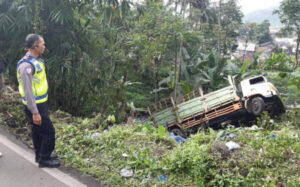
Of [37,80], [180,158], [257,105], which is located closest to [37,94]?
[37,80]

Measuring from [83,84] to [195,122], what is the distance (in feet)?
11.2

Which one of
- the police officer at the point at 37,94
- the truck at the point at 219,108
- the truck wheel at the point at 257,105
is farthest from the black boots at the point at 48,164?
the truck wheel at the point at 257,105

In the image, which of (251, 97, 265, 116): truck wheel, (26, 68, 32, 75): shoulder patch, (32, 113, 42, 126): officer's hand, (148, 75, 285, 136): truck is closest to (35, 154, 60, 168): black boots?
(32, 113, 42, 126): officer's hand

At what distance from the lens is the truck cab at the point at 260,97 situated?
26.8ft

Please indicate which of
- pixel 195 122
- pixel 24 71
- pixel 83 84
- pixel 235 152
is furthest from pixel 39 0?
pixel 195 122

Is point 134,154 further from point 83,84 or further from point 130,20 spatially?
point 130,20

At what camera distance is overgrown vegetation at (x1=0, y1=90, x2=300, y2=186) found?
10.3ft

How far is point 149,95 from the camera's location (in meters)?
10.7

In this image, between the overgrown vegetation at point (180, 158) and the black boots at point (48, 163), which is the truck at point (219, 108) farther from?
the black boots at point (48, 163)

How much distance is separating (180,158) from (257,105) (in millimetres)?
Result: 5521

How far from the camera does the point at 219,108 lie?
27.0ft

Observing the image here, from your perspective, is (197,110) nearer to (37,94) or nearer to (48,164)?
(48,164)

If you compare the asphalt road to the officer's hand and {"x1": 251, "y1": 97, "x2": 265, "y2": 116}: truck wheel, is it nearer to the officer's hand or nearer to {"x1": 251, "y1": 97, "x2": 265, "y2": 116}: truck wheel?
the officer's hand

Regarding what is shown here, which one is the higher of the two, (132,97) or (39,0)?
(39,0)
